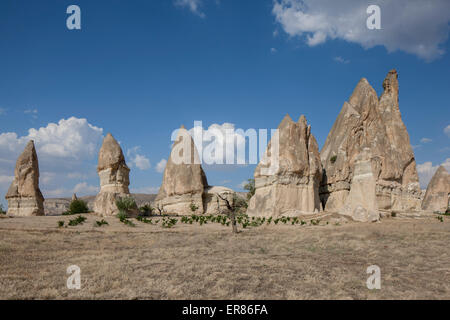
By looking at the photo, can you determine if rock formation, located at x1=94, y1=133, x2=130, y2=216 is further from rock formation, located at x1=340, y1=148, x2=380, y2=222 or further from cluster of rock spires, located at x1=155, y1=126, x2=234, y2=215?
rock formation, located at x1=340, y1=148, x2=380, y2=222

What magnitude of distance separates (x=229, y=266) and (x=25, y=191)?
70.1 feet

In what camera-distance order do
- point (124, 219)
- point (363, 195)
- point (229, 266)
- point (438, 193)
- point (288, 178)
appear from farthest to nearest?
point (438, 193), point (288, 178), point (363, 195), point (124, 219), point (229, 266)

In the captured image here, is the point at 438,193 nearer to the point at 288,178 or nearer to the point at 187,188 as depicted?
the point at 288,178

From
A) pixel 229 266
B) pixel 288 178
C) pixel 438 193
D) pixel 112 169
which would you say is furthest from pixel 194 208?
pixel 438 193

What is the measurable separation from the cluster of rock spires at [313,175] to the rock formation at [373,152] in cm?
8

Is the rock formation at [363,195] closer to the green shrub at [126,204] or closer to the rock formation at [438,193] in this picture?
the green shrub at [126,204]

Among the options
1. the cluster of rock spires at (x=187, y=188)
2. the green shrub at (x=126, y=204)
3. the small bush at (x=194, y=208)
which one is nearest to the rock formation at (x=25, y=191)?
the green shrub at (x=126, y=204)

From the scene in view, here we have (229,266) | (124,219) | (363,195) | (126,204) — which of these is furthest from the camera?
(126,204)

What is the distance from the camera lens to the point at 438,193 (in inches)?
1323

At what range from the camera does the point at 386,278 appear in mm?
5922

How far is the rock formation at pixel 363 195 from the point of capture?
17562 mm

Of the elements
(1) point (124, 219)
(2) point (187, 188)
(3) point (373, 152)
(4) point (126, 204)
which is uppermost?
(3) point (373, 152)

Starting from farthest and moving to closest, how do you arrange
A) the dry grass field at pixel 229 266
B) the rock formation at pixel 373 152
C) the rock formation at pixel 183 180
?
the rock formation at pixel 183 180 → the rock formation at pixel 373 152 → the dry grass field at pixel 229 266

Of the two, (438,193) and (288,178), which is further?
(438,193)
